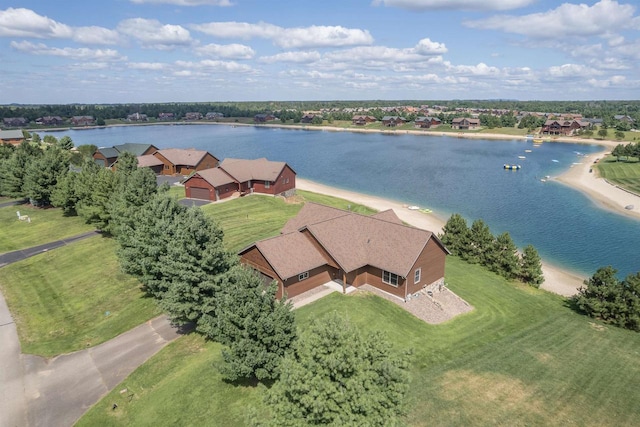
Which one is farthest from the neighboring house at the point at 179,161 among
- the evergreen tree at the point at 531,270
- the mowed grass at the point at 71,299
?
the evergreen tree at the point at 531,270

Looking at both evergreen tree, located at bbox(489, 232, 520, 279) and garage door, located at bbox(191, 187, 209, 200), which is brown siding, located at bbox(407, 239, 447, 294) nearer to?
evergreen tree, located at bbox(489, 232, 520, 279)

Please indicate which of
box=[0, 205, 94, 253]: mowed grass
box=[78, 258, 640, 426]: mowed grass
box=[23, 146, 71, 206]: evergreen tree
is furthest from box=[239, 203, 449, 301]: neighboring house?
box=[23, 146, 71, 206]: evergreen tree

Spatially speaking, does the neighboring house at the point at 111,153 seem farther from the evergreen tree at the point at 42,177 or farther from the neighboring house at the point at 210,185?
the neighboring house at the point at 210,185

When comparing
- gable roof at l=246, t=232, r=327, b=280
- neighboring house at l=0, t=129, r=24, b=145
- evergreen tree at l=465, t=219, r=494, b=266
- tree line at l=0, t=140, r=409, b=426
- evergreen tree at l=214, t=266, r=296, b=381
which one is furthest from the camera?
neighboring house at l=0, t=129, r=24, b=145

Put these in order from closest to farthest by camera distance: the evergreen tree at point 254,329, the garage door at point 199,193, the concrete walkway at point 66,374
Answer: the evergreen tree at point 254,329 → the concrete walkway at point 66,374 → the garage door at point 199,193

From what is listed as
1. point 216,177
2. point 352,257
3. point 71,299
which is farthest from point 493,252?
point 216,177

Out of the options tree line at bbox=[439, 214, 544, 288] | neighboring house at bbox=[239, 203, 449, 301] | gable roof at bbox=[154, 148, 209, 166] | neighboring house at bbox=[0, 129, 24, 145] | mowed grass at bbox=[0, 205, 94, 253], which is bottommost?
mowed grass at bbox=[0, 205, 94, 253]
